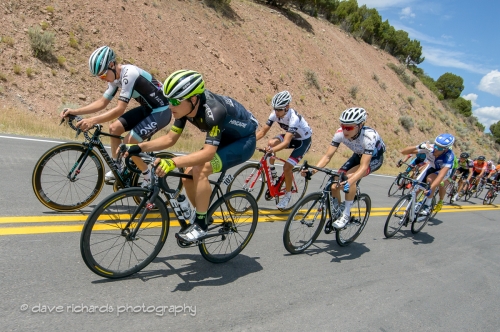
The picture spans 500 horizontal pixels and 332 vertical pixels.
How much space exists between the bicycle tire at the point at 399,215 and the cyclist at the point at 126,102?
450 centimetres

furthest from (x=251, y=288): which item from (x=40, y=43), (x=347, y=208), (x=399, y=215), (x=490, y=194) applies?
(x=40, y=43)

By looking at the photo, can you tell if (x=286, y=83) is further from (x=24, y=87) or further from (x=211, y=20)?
(x=24, y=87)

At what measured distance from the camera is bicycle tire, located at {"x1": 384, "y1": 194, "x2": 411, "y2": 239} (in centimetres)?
676

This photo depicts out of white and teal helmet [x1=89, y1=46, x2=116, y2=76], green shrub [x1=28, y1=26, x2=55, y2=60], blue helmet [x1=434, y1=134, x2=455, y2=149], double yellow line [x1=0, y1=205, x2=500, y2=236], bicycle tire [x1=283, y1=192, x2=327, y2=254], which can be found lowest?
double yellow line [x1=0, y1=205, x2=500, y2=236]

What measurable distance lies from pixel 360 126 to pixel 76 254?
4178mm

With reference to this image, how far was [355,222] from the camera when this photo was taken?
231 inches

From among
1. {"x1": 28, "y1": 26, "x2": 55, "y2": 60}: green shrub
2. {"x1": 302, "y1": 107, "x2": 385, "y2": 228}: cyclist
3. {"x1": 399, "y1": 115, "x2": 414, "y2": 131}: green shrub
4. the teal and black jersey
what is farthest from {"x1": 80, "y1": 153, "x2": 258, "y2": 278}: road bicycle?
{"x1": 399, "y1": 115, "x2": 414, "y2": 131}: green shrub

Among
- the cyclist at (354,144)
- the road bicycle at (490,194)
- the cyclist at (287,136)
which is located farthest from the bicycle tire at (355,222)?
the road bicycle at (490,194)

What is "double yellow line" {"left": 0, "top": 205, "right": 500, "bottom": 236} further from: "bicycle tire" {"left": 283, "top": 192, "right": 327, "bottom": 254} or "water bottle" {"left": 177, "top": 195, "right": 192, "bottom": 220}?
"bicycle tire" {"left": 283, "top": 192, "right": 327, "bottom": 254}

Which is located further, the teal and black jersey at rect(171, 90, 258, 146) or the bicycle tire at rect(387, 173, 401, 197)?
the bicycle tire at rect(387, 173, 401, 197)

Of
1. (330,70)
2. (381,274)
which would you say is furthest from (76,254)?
(330,70)

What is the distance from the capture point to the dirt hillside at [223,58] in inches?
646

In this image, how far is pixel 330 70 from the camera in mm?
34031

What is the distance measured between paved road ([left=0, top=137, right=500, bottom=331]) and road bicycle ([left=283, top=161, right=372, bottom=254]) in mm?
192
